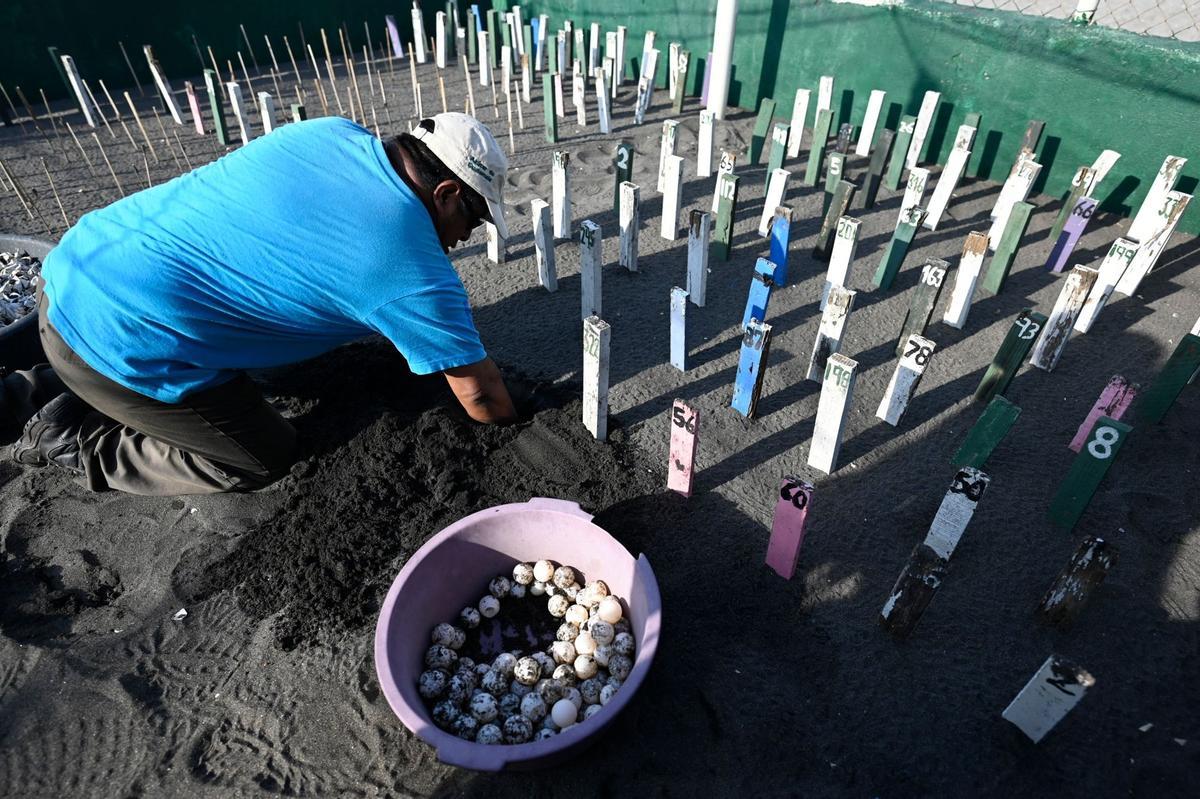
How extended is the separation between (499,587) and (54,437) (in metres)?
2.07

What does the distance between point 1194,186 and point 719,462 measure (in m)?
4.00

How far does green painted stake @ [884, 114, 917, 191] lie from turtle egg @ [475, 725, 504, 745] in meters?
4.71

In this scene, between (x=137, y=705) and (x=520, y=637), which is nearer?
(x=137, y=705)

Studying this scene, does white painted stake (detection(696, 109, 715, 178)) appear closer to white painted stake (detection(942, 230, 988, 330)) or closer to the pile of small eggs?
white painted stake (detection(942, 230, 988, 330))

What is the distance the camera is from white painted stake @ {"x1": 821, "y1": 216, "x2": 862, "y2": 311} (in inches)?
143

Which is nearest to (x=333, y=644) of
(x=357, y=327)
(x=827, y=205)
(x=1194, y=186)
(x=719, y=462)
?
(x=357, y=327)

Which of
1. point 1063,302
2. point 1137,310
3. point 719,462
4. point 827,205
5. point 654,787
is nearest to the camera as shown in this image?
point 654,787

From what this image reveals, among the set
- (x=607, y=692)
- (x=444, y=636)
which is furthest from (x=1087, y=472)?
(x=444, y=636)

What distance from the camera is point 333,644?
2434mm

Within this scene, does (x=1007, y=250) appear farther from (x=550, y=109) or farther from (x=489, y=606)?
(x=550, y=109)

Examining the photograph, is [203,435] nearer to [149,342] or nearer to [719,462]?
[149,342]

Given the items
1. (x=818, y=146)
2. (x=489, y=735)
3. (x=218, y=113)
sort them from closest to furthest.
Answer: (x=489, y=735) → (x=818, y=146) → (x=218, y=113)

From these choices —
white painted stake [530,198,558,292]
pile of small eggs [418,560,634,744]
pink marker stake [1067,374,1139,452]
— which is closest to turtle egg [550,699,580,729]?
pile of small eggs [418,560,634,744]

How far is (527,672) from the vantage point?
229 cm
